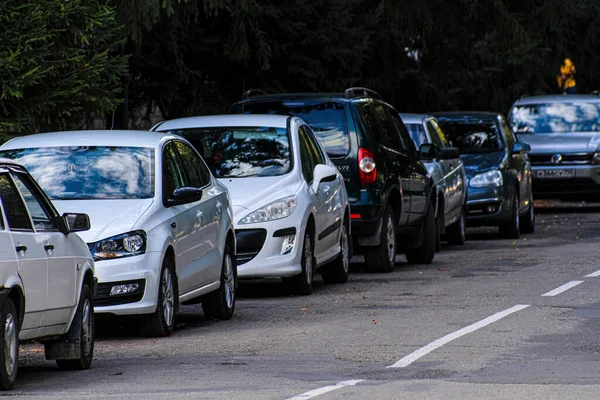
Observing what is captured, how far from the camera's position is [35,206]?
995cm

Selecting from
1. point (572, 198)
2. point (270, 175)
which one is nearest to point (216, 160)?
point (270, 175)

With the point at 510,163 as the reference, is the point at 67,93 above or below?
above

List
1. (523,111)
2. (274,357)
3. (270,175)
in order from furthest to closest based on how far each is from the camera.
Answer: (523,111) < (270,175) < (274,357)

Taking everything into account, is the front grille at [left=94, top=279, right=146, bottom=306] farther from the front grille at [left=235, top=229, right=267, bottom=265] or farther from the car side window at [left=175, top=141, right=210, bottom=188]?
the front grille at [left=235, top=229, right=267, bottom=265]

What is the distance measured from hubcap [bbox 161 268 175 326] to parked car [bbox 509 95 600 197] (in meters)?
18.5

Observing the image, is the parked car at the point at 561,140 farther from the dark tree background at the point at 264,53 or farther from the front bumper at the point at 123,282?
the front bumper at the point at 123,282

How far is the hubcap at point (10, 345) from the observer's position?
8867 mm

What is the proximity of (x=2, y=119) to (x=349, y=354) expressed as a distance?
20.5ft

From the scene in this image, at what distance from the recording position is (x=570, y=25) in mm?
38125

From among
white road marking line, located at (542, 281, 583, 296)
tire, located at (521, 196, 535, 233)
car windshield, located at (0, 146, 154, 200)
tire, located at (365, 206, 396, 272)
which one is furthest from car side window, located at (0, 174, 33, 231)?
tire, located at (521, 196, 535, 233)

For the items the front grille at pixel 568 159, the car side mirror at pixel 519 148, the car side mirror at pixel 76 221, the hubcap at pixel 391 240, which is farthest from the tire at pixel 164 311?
the front grille at pixel 568 159

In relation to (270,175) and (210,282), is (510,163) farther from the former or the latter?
(210,282)

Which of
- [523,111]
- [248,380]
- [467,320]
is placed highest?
[248,380]

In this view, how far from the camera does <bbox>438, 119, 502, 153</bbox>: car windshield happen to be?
2447 cm
